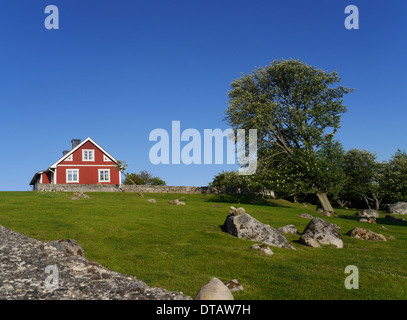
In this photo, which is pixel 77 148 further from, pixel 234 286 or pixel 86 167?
pixel 234 286

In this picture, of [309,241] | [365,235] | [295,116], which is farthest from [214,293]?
[295,116]

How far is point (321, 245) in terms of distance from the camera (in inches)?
981

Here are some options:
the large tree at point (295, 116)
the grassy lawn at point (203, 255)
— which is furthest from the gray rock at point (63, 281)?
the large tree at point (295, 116)

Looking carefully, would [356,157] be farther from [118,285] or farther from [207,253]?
[118,285]

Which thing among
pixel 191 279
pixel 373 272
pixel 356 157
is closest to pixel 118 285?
pixel 191 279

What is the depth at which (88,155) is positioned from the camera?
7475 cm

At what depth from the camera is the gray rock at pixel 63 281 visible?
10734 millimetres

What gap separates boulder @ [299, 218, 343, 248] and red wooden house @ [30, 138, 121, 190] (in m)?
55.2

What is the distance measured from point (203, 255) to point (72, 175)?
2424 inches

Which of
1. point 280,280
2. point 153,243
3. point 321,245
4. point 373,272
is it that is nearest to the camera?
point 280,280

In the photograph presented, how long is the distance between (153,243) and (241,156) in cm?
3884

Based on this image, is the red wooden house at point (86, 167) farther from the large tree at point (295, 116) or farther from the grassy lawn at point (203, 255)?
the grassy lawn at point (203, 255)

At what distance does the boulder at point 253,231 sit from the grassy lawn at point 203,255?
0.81 meters

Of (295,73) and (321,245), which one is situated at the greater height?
(295,73)
